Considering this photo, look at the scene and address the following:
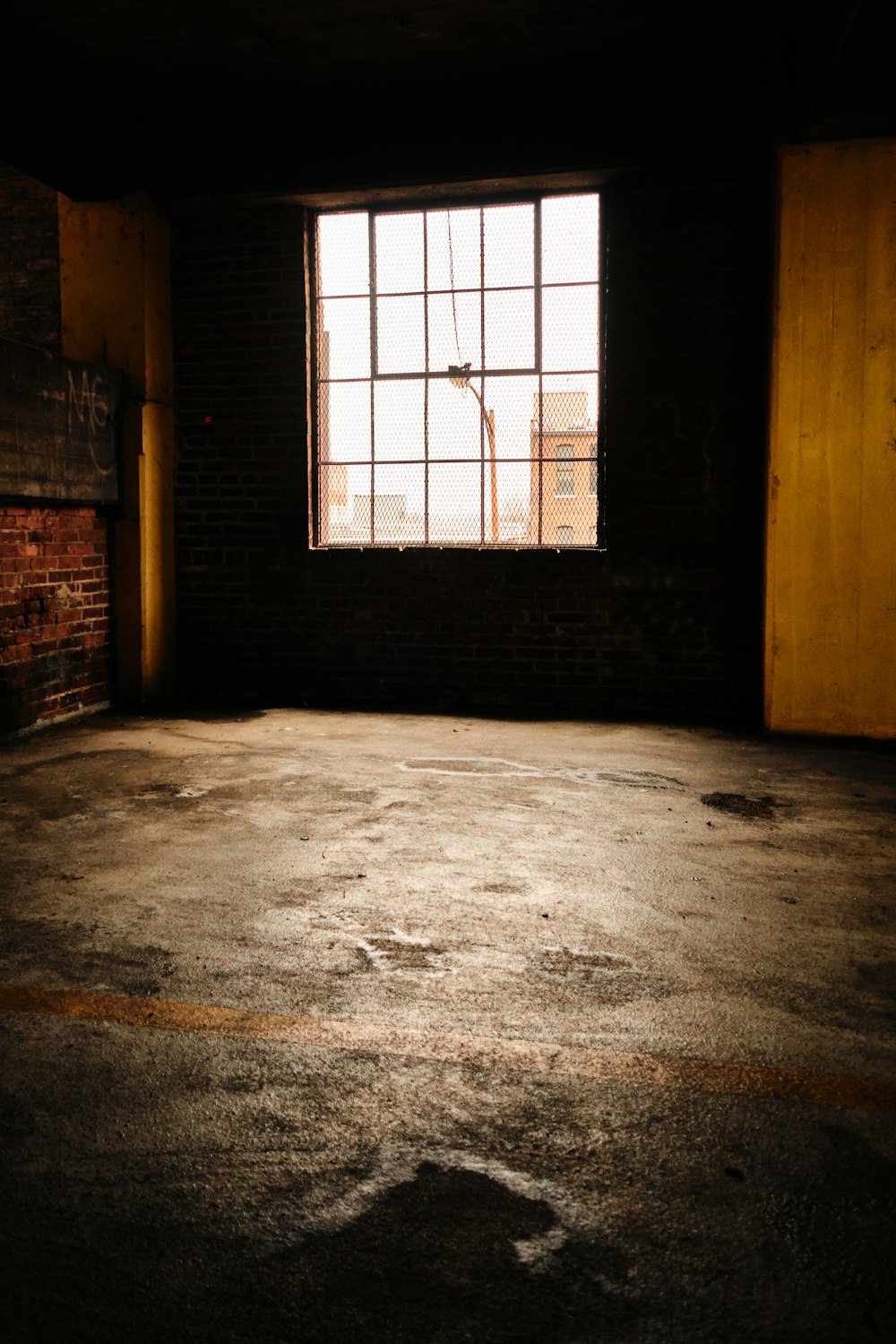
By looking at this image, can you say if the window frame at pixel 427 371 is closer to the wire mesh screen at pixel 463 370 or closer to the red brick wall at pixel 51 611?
the wire mesh screen at pixel 463 370

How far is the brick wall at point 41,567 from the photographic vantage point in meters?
5.25

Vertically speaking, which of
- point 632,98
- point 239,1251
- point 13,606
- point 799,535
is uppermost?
point 632,98

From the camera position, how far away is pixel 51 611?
5.57 metres

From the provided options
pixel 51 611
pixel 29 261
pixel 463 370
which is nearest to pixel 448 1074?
pixel 51 611

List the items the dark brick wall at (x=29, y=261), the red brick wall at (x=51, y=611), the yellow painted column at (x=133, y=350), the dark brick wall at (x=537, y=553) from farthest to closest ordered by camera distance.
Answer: the dark brick wall at (x=29, y=261) < the yellow painted column at (x=133, y=350) < the dark brick wall at (x=537, y=553) < the red brick wall at (x=51, y=611)

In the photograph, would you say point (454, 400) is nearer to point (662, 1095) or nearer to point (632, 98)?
Result: point (632, 98)

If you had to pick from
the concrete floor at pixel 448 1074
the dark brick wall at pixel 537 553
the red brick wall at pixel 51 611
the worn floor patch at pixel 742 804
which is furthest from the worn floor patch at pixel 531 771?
the red brick wall at pixel 51 611

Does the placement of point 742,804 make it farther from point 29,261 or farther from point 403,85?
point 29,261

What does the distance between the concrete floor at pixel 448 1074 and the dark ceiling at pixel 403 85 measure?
368 centimetres

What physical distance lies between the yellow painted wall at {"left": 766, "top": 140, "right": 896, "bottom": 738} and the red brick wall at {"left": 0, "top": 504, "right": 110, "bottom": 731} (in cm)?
400

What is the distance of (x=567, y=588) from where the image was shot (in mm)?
5840

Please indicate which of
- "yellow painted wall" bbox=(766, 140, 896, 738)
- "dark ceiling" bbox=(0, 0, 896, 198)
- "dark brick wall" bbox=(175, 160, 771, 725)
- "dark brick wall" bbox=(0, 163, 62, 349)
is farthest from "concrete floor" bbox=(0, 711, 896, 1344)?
"dark brick wall" bbox=(0, 163, 62, 349)

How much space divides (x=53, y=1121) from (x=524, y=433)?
483 centimetres

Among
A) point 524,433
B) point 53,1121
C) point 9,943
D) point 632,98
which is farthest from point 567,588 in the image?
point 53,1121
